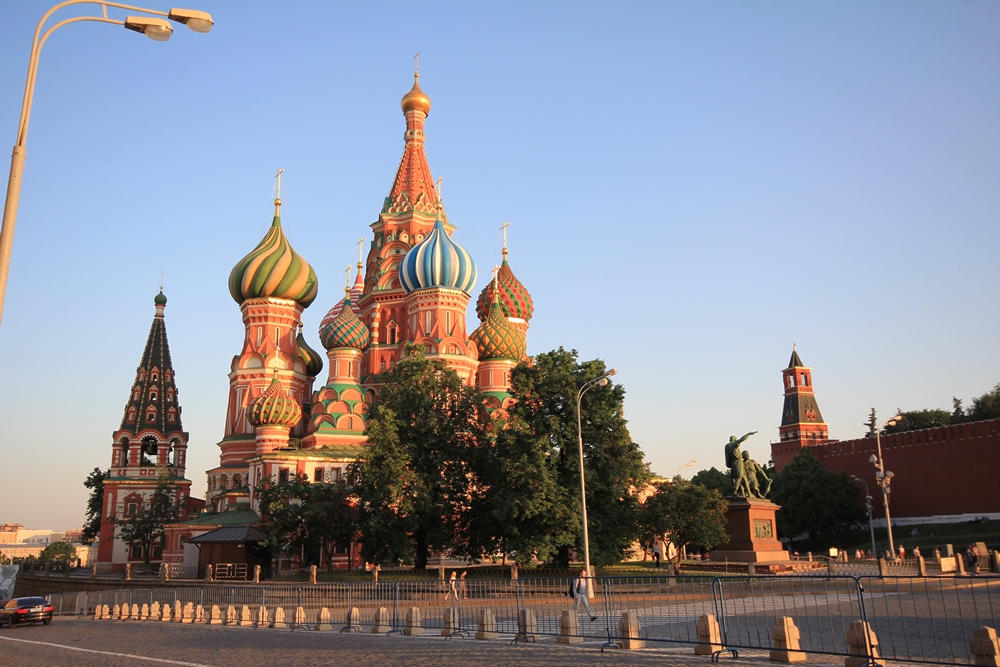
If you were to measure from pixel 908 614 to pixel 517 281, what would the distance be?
1775 inches

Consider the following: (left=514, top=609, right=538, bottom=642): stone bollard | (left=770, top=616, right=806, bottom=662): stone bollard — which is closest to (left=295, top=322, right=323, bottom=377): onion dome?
(left=514, top=609, right=538, bottom=642): stone bollard

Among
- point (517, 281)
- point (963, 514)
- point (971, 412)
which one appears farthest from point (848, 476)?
point (517, 281)

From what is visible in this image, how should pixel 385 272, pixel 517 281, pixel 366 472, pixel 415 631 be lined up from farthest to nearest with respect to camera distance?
pixel 517 281 < pixel 385 272 < pixel 366 472 < pixel 415 631

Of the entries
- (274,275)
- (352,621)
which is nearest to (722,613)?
(352,621)

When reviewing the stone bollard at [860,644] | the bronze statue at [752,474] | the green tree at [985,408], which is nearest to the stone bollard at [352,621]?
the stone bollard at [860,644]

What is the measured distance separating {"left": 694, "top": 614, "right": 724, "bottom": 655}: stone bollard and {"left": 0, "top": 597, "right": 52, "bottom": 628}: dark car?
810 inches

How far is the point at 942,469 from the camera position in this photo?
5766 cm

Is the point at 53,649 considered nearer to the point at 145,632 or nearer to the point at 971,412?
the point at 145,632

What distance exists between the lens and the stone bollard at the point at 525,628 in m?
14.6

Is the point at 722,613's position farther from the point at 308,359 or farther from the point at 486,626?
the point at 308,359

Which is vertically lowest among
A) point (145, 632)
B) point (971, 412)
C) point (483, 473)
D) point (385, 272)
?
point (145, 632)

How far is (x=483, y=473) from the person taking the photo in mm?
31391

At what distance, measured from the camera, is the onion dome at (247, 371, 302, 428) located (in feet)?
147

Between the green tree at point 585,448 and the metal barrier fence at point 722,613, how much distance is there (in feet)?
31.6
